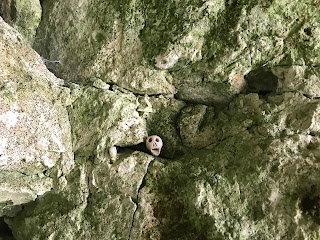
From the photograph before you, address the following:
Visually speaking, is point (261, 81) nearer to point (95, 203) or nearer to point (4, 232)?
point (95, 203)

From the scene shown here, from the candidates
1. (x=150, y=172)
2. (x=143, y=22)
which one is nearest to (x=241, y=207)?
(x=150, y=172)

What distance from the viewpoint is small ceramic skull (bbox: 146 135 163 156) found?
1.98 meters

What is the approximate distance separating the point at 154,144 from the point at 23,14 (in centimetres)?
129

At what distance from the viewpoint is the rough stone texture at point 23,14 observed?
220 cm

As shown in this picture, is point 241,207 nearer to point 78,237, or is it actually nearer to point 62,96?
point 78,237

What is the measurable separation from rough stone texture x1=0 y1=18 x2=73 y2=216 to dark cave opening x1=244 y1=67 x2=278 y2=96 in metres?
1.12

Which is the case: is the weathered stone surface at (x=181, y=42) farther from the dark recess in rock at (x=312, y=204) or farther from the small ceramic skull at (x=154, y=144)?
the dark recess in rock at (x=312, y=204)

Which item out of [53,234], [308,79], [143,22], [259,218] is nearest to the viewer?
→ [259,218]

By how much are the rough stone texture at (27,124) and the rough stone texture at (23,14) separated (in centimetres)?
47

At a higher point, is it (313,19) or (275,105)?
(313,19)

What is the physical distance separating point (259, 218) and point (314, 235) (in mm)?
251

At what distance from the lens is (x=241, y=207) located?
165 cm

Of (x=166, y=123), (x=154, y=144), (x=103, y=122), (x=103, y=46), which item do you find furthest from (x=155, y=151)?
(x=103, y=46)

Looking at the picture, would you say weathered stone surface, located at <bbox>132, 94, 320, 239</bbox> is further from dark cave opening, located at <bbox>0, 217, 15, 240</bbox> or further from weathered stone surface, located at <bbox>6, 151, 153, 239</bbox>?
dark cave opening, located at <bbox>0, 217, 15, 240</bbox>
